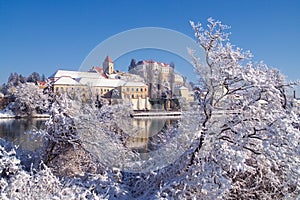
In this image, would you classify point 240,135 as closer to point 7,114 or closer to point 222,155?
point 222,155

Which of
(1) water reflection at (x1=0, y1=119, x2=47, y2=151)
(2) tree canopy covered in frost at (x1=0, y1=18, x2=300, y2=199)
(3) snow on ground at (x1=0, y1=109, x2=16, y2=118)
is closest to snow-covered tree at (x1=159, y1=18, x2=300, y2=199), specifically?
(2) tree canopy covered in frost at (x1=0, y1=18, x2=300, y2=199)

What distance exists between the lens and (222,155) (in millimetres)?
3779

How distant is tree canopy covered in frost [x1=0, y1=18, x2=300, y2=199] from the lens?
144 inches

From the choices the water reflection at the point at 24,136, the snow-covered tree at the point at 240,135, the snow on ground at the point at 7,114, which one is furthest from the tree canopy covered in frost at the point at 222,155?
the snow on ground at the point at 7,114

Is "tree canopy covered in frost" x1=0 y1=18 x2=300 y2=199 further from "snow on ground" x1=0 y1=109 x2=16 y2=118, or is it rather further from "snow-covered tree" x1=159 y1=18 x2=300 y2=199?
"snow on ground" x1=0 y1=109 x2=16 y2=118

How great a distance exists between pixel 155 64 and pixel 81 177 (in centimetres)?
247

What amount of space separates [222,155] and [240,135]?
15.0 inches

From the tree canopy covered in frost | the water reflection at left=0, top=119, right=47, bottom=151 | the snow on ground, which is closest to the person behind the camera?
the tree canopy covered in frost

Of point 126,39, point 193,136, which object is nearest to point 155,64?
point 126,39

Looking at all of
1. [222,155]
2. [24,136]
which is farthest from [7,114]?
[222,155]

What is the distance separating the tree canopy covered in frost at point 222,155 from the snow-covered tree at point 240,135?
0.01 metres

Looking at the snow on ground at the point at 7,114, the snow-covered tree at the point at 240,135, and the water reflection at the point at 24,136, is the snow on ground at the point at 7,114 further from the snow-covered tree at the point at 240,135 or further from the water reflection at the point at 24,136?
the snow-covered tree at the point at 240,135

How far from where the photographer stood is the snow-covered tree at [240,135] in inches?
145

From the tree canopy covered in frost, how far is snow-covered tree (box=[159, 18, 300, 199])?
1cm
